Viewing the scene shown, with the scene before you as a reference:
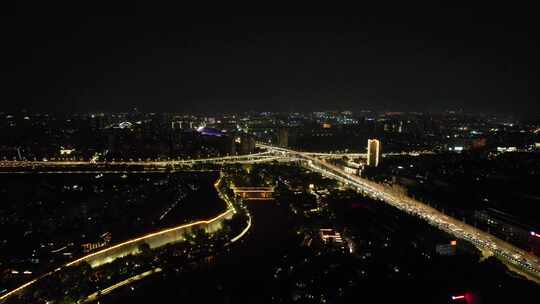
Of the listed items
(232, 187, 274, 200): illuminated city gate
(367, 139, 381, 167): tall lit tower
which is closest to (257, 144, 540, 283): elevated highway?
(367, 139, 381, 167): tall lit tower

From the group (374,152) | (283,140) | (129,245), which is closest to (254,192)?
(129,245)

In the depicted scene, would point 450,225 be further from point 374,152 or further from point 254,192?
point 374,152

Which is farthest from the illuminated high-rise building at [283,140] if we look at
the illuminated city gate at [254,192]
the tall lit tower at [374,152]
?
the illuminated city gate at [254,192]

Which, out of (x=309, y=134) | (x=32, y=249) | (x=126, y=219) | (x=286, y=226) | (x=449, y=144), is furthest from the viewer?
(x=309, y=134)

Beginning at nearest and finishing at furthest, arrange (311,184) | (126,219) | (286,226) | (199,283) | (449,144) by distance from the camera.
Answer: (199,283) → (126,219) → (286,226) → (311,184) → (449,144)

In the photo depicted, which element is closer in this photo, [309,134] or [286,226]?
[286,226]

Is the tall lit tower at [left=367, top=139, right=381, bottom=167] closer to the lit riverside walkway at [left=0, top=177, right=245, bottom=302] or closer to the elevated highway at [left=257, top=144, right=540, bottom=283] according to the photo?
the elevated highway at [left=257, top=144, right=540, bottom=283]

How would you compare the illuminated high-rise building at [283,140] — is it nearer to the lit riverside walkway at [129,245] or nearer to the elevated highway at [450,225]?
Result: the elevated highway at [450,225]

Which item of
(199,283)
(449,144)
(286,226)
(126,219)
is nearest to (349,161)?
(449,144)

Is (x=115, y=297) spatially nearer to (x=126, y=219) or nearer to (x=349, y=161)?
(x=126, y=219)
